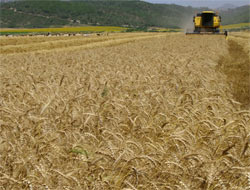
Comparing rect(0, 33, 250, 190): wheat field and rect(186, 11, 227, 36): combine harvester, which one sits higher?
rect(186, 11, 227, 36): combine harvester

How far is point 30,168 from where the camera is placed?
2654 millimetres

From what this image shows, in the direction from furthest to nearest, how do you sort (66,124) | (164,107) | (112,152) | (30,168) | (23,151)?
(164,107) → (66,124) → (23,151) → (30,168) → (112,152)

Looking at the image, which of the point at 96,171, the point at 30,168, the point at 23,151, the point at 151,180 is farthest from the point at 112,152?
the point at 23,151

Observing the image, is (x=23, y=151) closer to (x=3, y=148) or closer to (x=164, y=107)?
(x=3, y=148)

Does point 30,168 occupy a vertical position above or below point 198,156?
below

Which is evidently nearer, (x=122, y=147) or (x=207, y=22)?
(x=122, y=147)

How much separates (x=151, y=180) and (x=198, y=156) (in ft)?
1.46

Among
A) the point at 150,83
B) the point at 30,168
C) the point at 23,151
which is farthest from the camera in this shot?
the point at 150,83

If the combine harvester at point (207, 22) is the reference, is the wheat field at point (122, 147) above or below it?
below

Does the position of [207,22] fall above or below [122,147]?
above

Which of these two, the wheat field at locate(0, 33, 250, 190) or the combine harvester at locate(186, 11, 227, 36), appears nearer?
the wheat field at locate(0, 33, 250, 190)

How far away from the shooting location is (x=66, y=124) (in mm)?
3670

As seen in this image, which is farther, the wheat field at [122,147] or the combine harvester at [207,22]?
the combine harvester at [207,22]

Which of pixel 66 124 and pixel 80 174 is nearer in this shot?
pixel 80 174
